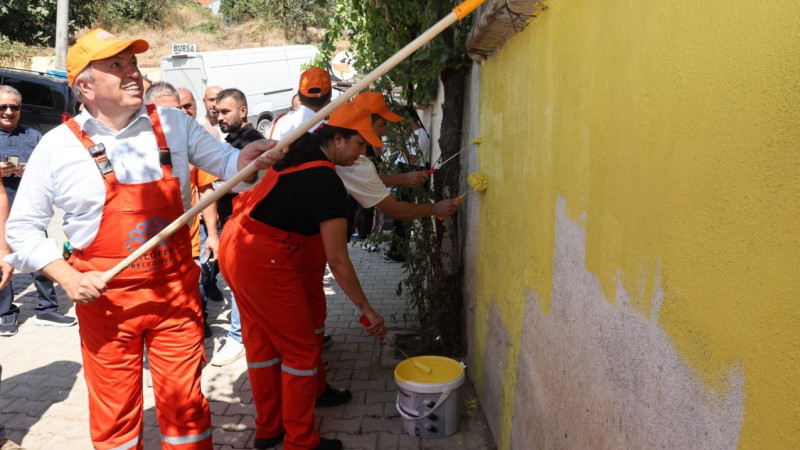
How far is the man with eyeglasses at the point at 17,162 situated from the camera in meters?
5.45

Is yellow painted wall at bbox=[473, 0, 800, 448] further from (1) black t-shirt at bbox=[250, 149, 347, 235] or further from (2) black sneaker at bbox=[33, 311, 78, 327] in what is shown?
(2) black sneaker at bbox=[33, 311, 78, 327]

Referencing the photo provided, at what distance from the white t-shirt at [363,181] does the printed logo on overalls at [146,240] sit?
4.12ft

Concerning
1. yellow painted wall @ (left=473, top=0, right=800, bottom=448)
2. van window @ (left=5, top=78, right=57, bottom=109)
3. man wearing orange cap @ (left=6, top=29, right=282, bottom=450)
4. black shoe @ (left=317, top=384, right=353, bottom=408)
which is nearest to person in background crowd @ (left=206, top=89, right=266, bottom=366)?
black shoe @ (left=317, top=384, right=353, bottom=408)

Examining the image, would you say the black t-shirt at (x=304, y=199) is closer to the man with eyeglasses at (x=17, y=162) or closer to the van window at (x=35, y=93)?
the man with eyeglasses at (x=17, y=162)

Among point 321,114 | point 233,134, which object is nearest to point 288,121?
point 233,134

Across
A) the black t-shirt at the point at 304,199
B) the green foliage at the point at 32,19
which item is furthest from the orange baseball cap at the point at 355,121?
the green foliage at the point at 32,19

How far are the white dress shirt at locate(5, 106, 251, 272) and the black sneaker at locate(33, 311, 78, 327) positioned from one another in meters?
3.53

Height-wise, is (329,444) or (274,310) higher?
(274,310)

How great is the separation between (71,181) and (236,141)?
240 cm

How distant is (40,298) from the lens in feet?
19.3

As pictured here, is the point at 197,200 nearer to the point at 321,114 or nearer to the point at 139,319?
the point at 139,319

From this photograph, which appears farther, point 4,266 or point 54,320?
point 54,320

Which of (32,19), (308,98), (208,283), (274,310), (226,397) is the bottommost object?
(226,397)

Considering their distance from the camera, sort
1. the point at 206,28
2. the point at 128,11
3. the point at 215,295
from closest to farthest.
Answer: the point at 215,295
the point at 128,11
the point at 206,28
